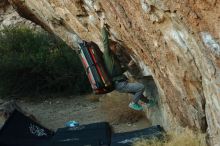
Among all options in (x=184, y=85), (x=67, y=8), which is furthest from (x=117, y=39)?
(x=184, y=85)

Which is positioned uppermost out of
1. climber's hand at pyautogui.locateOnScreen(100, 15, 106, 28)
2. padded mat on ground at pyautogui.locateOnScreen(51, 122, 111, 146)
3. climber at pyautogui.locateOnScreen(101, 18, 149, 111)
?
climber's hand at pyautogui.locateOnScreen(100, 15, 106, 28)

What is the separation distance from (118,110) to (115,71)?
3.76m

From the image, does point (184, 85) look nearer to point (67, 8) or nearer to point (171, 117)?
point (171, 117)

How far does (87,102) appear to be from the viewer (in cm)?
1468

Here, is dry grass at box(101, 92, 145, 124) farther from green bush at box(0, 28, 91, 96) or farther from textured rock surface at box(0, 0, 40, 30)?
textured rock surface at box(0, 0, 40, 30)

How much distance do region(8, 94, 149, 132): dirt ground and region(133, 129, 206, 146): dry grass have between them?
2.73 metres

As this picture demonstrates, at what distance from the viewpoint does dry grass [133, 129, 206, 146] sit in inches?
262

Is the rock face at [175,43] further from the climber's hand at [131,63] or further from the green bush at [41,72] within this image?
the green bush at [41,72]

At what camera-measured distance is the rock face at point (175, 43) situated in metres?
4.99

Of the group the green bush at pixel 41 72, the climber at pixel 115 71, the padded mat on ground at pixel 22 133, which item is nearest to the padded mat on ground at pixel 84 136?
the padded mat on ground at pixel 22 133

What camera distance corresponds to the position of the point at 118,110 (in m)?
12.0

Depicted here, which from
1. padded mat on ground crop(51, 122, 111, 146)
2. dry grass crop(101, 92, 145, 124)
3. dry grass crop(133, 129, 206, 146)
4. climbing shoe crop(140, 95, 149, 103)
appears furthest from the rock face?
dry grass crop(101, 92, 145, 124)

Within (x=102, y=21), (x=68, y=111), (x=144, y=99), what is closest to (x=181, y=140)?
(x=144, y=99)

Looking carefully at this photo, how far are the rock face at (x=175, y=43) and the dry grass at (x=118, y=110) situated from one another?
2440 millimetres
